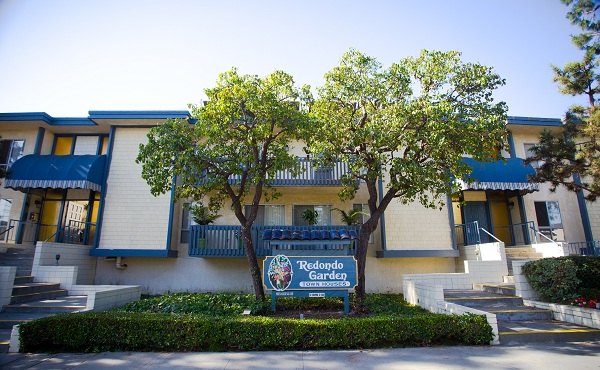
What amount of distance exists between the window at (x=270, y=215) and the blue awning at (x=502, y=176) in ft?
27.7

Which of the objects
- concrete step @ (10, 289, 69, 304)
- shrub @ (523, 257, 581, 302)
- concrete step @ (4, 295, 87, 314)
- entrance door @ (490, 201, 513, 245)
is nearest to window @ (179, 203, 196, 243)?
concrete step @ (10, 289, 69, 304)

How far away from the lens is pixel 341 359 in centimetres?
693

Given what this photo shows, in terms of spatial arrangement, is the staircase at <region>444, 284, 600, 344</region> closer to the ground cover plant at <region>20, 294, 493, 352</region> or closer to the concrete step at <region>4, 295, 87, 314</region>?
the ground cover plant at <region>20, 294, 493, 352</region>

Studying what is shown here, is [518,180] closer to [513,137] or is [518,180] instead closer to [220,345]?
[513,137]

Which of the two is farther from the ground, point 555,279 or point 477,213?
point 477,213

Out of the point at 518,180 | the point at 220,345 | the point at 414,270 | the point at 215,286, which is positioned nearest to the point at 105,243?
the point at 215,286

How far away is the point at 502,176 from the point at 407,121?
26.9ft

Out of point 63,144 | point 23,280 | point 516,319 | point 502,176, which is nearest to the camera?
point 516,319

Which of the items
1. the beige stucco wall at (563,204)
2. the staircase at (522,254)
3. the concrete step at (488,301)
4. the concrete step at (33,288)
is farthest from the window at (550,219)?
the concrete step at (33,288)

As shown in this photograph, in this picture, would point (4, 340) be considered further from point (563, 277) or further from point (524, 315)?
point (563, 277)

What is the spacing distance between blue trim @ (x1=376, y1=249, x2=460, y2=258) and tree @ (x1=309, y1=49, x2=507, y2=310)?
391 cm

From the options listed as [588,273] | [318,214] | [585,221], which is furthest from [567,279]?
[585,221]

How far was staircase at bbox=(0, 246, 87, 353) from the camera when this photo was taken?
924 cm

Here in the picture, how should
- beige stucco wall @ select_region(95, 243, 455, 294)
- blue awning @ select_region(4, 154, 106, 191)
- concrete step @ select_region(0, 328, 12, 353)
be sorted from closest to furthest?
concrete step @ select_region(0, 328, 12, 353) < blue awning @ select_region(4, 154, 106, 191) < beige stucco wall @ select_region(95, 243, 455, 294)
